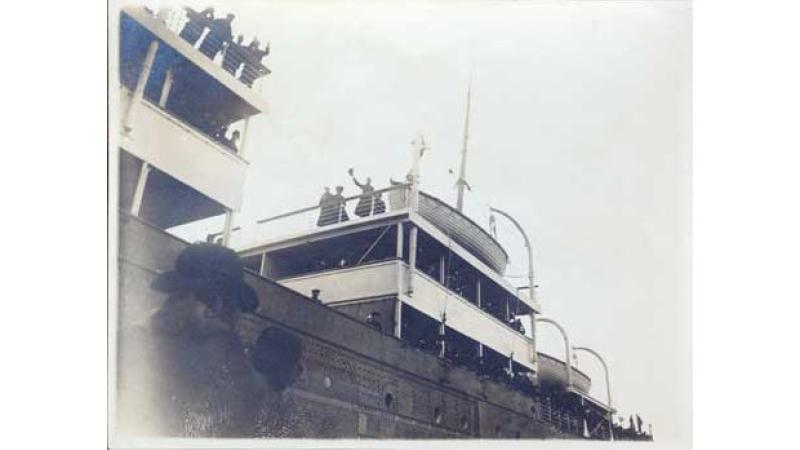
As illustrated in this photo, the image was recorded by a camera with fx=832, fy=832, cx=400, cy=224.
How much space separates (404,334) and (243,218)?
5.61ft

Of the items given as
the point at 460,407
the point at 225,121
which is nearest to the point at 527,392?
the point at 460,407

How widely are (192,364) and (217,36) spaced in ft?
8.73

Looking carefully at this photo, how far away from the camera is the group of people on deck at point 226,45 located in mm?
6727

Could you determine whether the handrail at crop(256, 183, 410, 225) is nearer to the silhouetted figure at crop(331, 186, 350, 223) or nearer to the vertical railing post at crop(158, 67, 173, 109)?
the silhouetted figure at crop(331, 186, 350, 223)

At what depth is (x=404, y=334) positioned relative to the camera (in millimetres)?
7160

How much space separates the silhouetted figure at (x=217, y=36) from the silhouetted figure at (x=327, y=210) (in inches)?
57.3

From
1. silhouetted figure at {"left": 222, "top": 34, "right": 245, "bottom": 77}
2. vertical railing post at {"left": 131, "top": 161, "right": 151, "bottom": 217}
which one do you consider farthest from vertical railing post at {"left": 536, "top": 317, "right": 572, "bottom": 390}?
vertical railing post at {"left": 131, "top": 161, "right": 151, "bottom": 217}

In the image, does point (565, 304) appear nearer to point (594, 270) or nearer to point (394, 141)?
point (594, 270)

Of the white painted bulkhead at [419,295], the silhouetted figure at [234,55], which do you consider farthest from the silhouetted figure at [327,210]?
the silhouetted figure at [234,55]

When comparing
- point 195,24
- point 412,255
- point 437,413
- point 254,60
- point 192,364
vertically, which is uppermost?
point 195,24

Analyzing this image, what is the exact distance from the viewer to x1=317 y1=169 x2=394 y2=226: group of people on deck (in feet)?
23.0

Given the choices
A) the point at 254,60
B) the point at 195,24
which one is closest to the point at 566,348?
the point at 254,60

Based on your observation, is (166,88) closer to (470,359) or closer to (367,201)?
(367,201)

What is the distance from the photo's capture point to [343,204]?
7086mm
